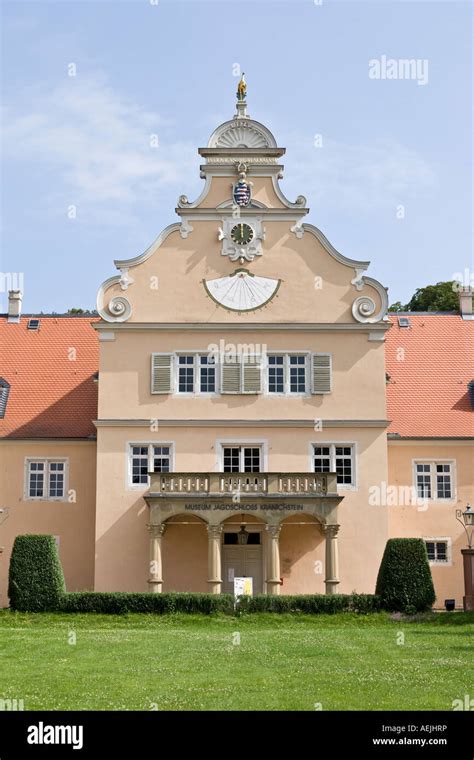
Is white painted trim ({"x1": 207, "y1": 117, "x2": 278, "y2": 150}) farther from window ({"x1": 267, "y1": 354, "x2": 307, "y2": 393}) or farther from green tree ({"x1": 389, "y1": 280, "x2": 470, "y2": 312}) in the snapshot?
green tree ({"x1": 389, "y1": 280, "x2": 470, "y2": 312})

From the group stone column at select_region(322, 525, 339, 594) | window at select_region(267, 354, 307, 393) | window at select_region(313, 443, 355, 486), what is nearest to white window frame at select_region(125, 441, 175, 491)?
window at select_region(267, 354, 307, 393)

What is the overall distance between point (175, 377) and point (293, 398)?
3.77 metres

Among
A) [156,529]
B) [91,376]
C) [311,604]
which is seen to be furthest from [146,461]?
[311,604]

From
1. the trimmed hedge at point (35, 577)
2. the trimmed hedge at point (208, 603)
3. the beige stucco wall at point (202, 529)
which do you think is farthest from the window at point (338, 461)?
the trimmed hedge at point (35, 577)

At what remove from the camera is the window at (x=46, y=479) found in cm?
3878

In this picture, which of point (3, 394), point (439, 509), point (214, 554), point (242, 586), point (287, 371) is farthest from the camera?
point (3, 394)

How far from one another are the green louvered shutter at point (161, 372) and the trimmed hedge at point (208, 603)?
26.7 ft

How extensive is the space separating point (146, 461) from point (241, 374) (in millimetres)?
4035

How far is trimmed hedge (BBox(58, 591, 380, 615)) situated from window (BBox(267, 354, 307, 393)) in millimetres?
8466

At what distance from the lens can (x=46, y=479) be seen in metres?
38.9

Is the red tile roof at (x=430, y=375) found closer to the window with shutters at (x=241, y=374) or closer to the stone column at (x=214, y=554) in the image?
the window with shutters at (x=241, y=374)

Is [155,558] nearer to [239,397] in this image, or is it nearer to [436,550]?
[239,397]

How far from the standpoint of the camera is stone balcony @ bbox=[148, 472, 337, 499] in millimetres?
34750

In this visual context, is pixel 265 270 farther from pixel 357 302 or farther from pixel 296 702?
pixel 296 702
